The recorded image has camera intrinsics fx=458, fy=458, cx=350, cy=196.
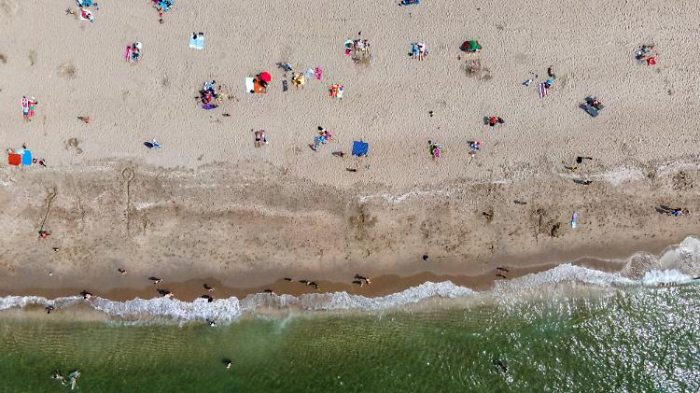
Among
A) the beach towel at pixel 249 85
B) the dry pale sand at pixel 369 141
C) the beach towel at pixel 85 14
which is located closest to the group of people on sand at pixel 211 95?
the dry pale sand at pixel 369 141

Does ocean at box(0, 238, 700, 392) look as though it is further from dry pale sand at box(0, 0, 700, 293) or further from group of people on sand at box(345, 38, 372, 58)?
group of people on sand at box(345, 38, 372, 58)

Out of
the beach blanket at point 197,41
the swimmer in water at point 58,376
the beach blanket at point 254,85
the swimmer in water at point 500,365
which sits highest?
the beach blanket at point 197,41

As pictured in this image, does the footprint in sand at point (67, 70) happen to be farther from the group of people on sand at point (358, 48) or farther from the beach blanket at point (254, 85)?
the group of people on sand at point (358, 48)

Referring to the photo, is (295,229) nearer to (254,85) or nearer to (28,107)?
(254,85)

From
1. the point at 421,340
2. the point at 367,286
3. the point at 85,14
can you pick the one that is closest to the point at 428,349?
the point at 421,340

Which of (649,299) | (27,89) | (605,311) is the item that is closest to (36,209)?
(27,89)
